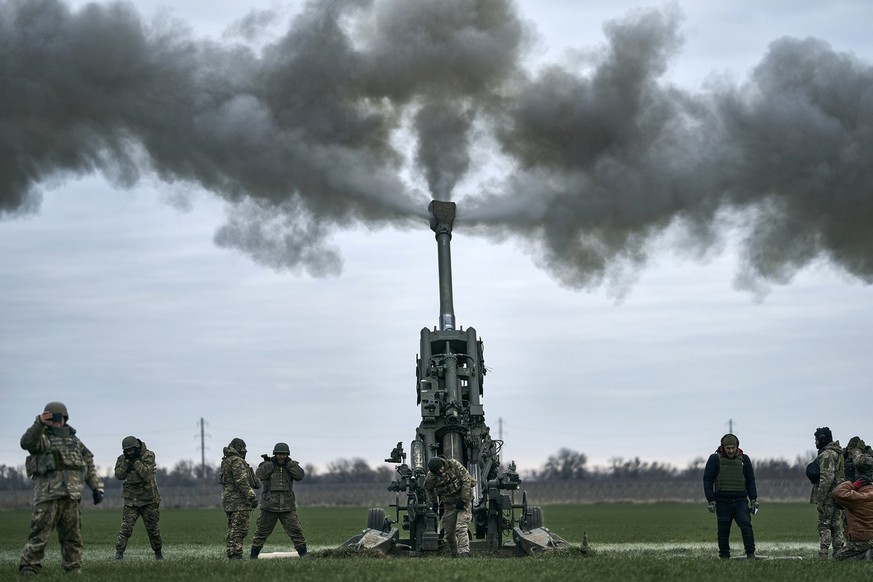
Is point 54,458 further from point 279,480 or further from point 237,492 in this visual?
point 279,480

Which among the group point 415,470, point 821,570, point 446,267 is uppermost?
point 446,267

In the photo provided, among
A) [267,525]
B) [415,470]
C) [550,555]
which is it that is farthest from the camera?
[415,470]

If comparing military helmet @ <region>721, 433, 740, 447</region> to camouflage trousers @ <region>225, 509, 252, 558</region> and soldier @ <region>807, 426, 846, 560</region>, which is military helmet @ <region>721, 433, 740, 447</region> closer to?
soldier @ <region>807, 426, 846, 560</region>

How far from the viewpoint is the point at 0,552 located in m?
31.0

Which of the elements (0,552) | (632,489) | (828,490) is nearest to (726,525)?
(828,490)

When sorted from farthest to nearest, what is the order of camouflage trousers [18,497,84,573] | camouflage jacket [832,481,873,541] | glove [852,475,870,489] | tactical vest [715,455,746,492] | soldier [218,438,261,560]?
Answer: soldier [218,438,261,560] → tactical vest [715,455,746,492] → glove [852,475,870,489] → camouflage jacket [832,481,873,541] → camouflage trousers [18,497,84,573]

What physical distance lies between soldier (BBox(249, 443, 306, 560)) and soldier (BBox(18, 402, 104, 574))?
252 inches

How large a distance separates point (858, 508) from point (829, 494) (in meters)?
2.35

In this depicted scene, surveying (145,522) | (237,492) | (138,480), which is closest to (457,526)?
(237,492)

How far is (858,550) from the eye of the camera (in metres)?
23.9

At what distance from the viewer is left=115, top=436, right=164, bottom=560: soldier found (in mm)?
27516

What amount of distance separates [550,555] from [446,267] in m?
8.98

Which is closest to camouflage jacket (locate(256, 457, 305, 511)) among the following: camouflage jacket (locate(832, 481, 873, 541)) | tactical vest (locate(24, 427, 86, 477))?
tactical vest (locate(24, 427, 86, 477))

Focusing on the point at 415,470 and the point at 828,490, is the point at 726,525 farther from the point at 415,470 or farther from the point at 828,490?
the point at 415,470
